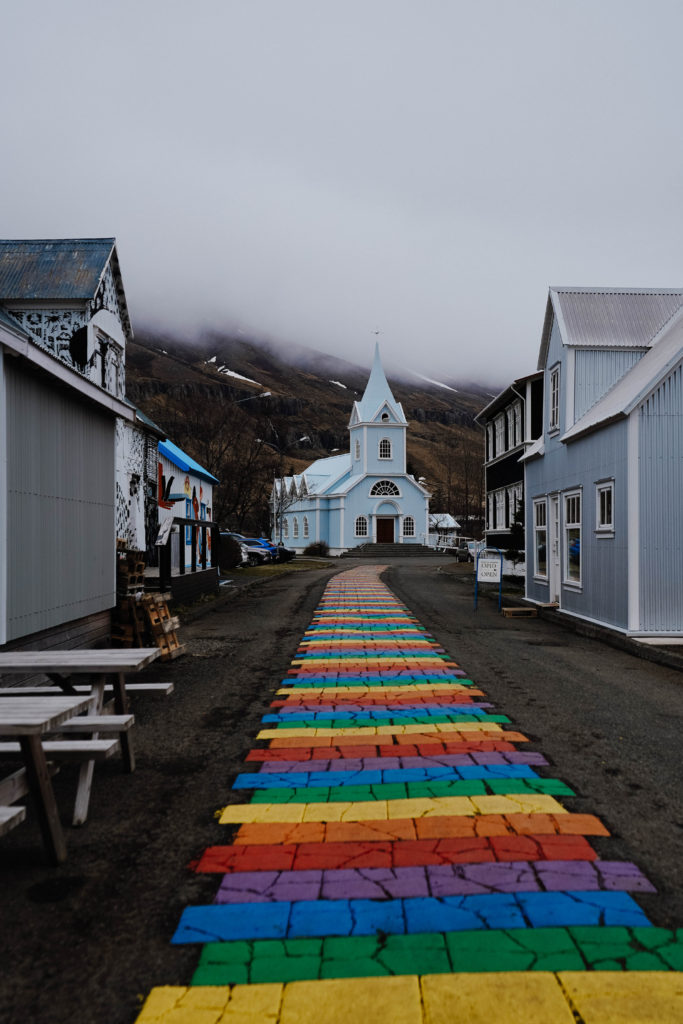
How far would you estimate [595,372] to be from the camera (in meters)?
15.1

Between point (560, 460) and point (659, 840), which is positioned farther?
point (560, 460)

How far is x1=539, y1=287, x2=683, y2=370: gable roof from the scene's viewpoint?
589 inches

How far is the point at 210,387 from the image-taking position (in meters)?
186

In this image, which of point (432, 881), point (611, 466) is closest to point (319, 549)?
point (611, 466)

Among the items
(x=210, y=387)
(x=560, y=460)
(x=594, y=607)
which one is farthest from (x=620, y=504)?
(x=210, y=387)

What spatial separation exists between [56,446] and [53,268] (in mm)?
6188

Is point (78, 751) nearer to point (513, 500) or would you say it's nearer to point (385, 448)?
point (513, 500)

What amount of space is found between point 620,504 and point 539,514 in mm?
5962

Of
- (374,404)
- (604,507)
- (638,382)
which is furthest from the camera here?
(374,404)

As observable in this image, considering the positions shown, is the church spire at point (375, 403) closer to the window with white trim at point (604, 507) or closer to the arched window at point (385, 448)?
the arched window at point (385, 448)

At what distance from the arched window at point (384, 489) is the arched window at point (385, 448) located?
1873mm

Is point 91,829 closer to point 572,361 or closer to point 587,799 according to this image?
point 587,799

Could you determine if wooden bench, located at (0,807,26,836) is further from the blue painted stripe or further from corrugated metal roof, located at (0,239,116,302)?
corrugated metal roof, located at (0,239,116,302)

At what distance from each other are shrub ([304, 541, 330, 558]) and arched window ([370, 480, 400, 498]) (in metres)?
5.10
